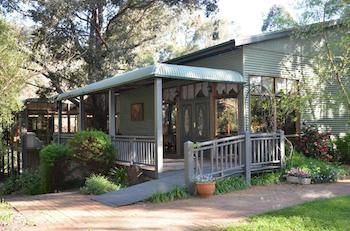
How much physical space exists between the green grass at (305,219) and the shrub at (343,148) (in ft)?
23.8

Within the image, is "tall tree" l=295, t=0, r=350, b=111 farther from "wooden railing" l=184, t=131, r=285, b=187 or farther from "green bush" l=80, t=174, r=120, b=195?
"green bush" l=80, t=174, r=120, b=195

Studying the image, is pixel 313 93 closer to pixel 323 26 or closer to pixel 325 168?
pixel 323 26

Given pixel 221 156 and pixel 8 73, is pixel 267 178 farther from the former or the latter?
pixel 8 73

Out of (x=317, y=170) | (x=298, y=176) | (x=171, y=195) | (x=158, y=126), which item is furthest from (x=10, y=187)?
(x=317, y=170)

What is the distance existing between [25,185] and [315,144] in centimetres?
1071

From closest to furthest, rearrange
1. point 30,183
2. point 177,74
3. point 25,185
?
point 177,74
point 30,183
point 25,185

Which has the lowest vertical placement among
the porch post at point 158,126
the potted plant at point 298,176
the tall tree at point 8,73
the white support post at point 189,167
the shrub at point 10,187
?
the shrub at point 10,187

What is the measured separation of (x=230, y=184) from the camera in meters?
10.2

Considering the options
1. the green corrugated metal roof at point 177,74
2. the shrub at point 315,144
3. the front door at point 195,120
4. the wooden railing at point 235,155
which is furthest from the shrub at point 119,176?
the shrub at point 315,144

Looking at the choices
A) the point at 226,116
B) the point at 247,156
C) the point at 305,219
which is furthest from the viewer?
the point at 226,116

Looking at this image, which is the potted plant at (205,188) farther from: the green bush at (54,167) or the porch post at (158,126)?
the green bush at (54,167)

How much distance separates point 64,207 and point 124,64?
612 inches

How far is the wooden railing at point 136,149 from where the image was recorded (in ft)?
36.9

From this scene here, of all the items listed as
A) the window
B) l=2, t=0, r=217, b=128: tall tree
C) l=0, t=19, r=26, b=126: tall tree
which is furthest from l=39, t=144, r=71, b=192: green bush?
l=2, t=0, r=217, b=128: tall tree
